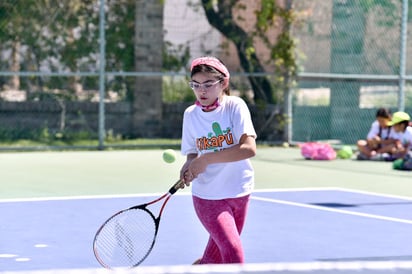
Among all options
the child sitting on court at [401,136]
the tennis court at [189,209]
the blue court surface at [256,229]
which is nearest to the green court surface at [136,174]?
the tennis court at [189,209]

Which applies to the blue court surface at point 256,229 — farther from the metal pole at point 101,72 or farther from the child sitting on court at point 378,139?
the metal pole at point 101,72

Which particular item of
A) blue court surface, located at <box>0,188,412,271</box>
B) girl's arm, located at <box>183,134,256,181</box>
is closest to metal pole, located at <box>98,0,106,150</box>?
blue court surface, located at <box>0,188,412,271</box>

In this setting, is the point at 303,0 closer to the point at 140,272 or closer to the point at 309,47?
the point at 309,47

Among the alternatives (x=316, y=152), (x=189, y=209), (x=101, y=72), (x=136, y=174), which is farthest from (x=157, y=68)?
(x=189, y=209)

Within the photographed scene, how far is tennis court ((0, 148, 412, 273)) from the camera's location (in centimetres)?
718

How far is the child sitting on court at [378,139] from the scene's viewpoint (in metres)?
14.5

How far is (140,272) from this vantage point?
299 centimetres

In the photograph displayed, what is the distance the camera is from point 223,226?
17.9ft

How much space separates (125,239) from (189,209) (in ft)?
12.2

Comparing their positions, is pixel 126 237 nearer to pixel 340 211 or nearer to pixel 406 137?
pixel 340 211

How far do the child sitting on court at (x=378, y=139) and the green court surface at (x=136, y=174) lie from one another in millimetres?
211

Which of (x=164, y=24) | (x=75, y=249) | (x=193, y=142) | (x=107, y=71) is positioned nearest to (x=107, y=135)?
(x=107, y=71)

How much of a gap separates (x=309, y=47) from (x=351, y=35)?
856 mm

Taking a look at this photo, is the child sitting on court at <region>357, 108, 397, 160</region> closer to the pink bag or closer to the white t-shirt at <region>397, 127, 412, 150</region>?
the white t-shirt at <region>397, 127, 412, 150</region>
